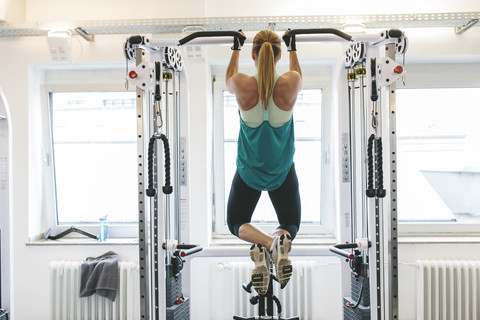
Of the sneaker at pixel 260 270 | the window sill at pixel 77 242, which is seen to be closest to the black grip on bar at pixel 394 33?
the sneaker at pixel 260 270

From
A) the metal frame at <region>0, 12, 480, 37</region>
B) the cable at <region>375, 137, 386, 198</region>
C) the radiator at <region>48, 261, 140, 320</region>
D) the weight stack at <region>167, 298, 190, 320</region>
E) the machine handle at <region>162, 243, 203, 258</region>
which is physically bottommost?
the radiator at <region>48, 261, 140, 320</region>

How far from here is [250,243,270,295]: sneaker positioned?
68.0 inches

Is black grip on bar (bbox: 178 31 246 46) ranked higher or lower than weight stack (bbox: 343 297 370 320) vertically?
higher

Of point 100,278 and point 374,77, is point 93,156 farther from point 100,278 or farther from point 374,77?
point 374,77

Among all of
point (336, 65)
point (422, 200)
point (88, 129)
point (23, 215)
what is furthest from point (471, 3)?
point (23, 215)

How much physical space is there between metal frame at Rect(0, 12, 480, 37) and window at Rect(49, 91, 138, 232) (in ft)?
2.40

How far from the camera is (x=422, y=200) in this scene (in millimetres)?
3391

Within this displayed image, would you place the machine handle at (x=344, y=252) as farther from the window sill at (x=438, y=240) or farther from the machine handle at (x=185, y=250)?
the window sill at (x=438, y=240)

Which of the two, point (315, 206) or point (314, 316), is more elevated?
point (315, 206)

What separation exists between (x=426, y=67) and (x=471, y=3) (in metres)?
0.60

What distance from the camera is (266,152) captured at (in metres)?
1.85

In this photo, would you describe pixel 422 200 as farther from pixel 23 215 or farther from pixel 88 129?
pixel 23 215

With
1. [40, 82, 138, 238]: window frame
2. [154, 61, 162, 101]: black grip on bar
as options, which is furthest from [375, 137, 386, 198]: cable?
[40, 82, 138, 238]: window frame

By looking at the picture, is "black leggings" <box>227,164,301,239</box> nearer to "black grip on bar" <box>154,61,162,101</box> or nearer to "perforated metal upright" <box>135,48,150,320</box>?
"perforated metal upright" <box>135,48,150,320</box>
